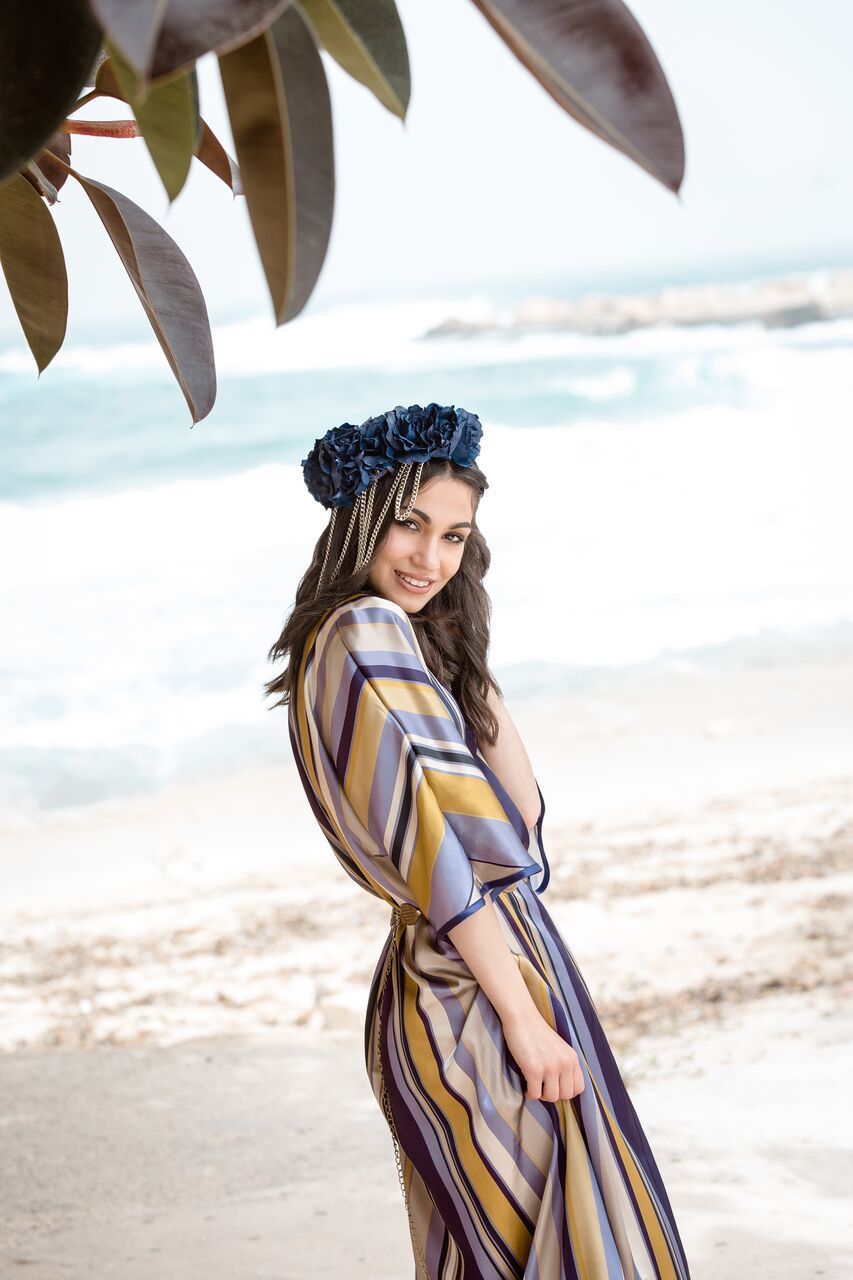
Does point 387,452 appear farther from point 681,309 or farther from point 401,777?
point 681,309

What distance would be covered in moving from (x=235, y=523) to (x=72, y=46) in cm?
1141

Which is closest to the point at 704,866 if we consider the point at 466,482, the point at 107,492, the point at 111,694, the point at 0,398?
the point at 466,482

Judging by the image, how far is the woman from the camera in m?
1.32

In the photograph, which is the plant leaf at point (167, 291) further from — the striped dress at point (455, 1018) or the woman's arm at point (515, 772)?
the woman's arm at point (515, 772)

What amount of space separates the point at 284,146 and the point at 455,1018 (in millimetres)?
999

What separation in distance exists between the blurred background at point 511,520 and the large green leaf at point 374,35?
4.55 m

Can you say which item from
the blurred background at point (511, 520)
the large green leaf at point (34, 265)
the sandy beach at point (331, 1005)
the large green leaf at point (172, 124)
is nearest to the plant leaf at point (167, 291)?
the large green leaf at point (34, 265)

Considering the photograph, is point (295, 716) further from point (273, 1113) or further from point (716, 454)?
point (716, 454)

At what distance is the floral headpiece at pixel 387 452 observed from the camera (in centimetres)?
150

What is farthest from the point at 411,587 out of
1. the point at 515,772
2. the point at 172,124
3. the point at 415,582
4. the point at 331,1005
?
the point at 331,1005

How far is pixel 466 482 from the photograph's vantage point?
5.06 feet

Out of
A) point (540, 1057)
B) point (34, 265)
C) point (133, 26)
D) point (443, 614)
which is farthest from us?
point (443, 614)

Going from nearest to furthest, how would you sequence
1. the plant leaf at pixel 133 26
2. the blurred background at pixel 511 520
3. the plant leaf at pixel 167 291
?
the plant leaf at pixel 133 26, the plant leaf at pixel 167 291, the blurred background at pixel 511 520

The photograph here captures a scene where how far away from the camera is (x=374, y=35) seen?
604mm
